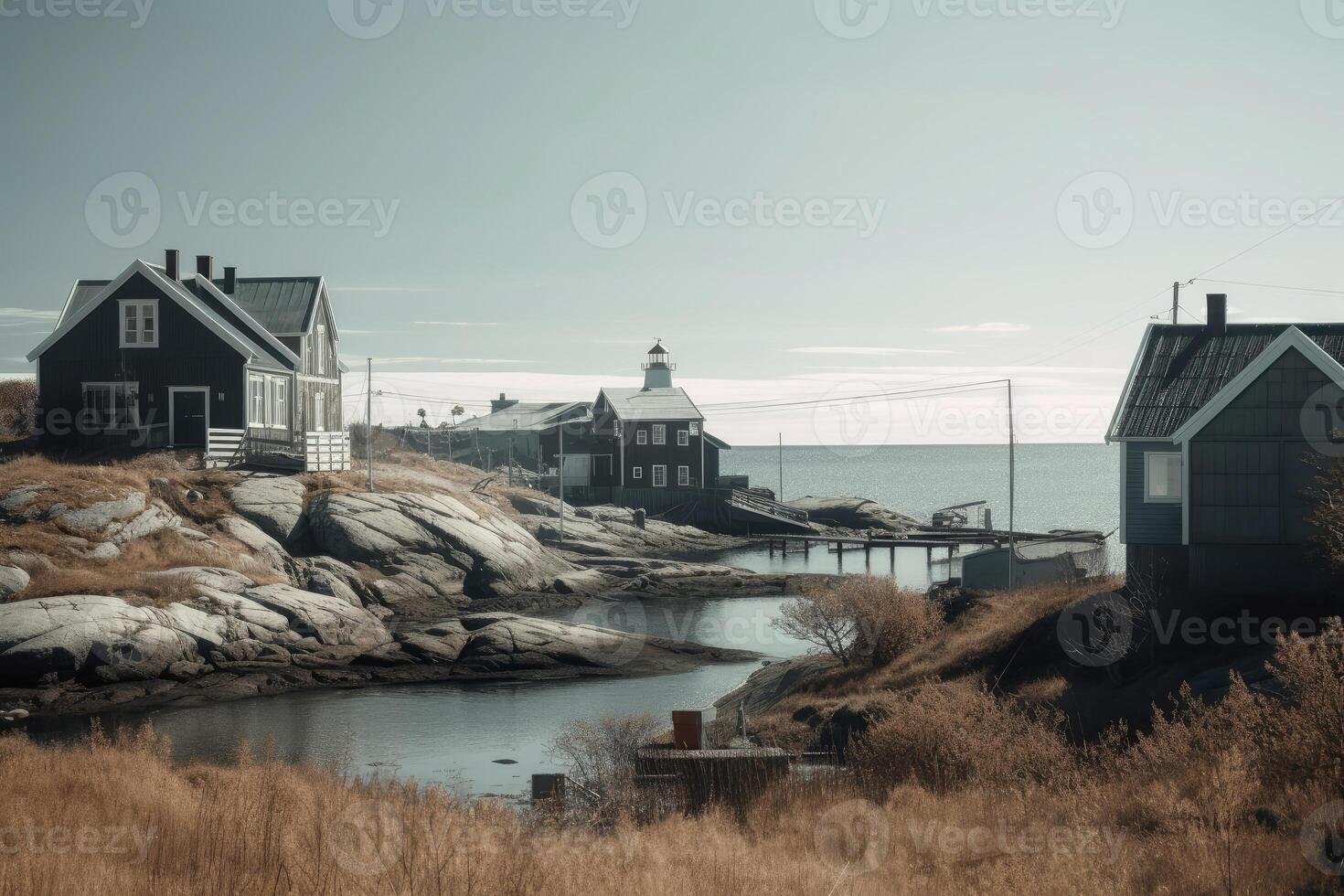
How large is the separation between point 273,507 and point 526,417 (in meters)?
62.4

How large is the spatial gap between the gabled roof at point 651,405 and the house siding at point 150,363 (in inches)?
1529

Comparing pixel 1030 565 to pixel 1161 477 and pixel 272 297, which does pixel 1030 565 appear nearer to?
pixel 1161 477

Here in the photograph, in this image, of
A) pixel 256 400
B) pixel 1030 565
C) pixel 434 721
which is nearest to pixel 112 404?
pixel 256 400

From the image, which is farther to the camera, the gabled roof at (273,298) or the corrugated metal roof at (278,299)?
the corrugated metal roof at (278,299)

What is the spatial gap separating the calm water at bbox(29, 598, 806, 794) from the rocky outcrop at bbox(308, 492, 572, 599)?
11507 millimetres

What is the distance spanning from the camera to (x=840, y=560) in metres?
69.4

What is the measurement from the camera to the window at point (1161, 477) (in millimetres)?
26406

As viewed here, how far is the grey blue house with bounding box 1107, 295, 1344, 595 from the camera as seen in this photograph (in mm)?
24000

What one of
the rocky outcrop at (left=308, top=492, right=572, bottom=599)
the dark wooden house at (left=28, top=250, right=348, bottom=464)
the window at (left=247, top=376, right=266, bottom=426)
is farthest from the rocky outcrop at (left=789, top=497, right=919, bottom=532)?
the dark wooden house at (left=28, top=250, right=348, bottom=464)

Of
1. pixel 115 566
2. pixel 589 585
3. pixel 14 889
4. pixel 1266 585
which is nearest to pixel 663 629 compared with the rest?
pixel 589 585

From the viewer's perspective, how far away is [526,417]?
104 m

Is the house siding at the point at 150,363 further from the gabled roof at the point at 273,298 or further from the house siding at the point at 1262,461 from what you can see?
the house siding at the point at 1262,461

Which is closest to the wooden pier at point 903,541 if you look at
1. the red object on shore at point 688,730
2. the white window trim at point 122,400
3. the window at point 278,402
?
the window at point 278,402

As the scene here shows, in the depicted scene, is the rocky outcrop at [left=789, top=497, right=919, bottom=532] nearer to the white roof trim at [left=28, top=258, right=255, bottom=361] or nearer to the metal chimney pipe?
the white roof trim at [left=28, top=258, right=255, bottom=361]
